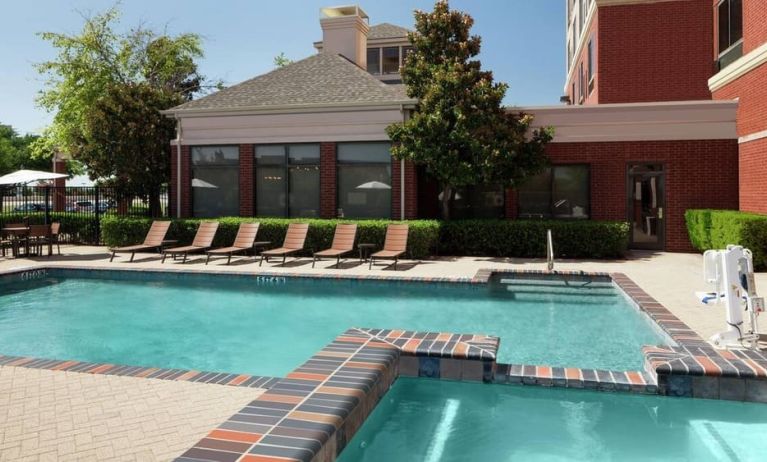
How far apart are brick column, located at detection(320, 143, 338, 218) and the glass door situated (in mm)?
8845

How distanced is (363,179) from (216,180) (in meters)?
5.15

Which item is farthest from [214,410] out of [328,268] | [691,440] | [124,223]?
[124,223]

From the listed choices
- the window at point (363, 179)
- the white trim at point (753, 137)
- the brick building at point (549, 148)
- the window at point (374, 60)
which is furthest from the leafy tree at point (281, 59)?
the white trim at point (753, 137)

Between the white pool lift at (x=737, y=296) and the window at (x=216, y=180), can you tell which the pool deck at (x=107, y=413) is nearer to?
the white pool lift at (x=737, y=296)

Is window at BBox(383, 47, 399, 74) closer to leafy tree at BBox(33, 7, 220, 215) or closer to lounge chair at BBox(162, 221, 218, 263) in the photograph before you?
leafy tree at BBox(33, 7, 220, 215)

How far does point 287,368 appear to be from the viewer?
684 cm

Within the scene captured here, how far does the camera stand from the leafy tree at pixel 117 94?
1925 cm

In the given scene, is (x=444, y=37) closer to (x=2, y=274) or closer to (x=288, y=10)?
(x=288, y=10)

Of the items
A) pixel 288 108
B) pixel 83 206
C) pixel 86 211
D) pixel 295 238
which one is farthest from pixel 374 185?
pixel 83 206

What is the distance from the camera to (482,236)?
1593 cm

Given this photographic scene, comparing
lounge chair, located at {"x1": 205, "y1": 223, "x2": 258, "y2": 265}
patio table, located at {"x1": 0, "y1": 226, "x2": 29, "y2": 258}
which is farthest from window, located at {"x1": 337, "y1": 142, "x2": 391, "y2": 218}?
patio table, located at {"x1": 0, "y1": 226, "x2": 29, "y2": 258}

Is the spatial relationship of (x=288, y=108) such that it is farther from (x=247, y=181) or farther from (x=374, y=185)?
(x=374, y=185)

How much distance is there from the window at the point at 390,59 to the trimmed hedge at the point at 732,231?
→ 37.2m

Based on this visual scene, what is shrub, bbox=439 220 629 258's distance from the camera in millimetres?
15039
